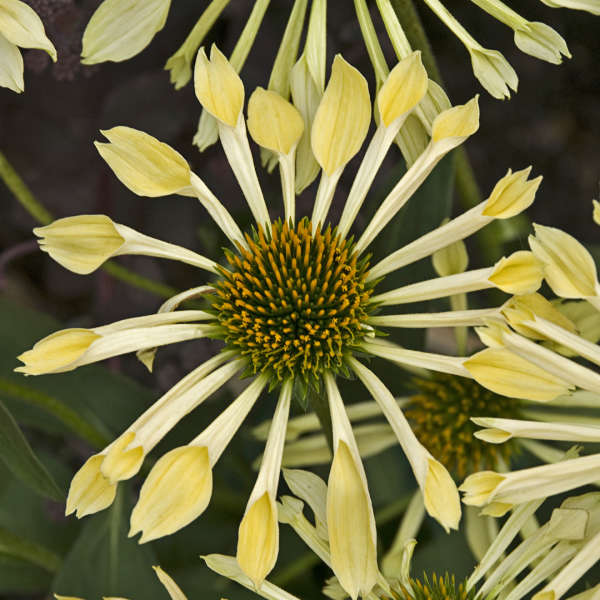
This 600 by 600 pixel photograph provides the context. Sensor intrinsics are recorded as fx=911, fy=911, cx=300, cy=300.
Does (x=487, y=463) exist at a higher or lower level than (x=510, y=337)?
lower

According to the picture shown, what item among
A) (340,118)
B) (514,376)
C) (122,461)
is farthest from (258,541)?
(340,118)

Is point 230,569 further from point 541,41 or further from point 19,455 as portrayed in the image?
point 541,41

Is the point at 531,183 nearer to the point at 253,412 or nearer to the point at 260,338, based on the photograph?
the point at 260,338

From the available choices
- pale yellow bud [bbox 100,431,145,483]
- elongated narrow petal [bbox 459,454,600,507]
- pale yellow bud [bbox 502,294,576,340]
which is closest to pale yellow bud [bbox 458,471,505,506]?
elongated narrow petal [bbox 459,454,600,507]

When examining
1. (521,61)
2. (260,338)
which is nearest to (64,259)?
(260,338)

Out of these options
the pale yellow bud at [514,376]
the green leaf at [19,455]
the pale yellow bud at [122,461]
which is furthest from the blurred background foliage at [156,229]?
the pale yellow bud at [514,376]

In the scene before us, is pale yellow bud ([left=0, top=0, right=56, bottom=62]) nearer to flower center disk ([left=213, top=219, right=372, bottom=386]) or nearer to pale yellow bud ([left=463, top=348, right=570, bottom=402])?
flower center disk ([left=213, top=219, right=372, bottom=386])

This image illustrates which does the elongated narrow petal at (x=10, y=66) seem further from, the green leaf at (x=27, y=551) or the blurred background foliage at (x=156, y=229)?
the green leaf at (x=27, y=551)
